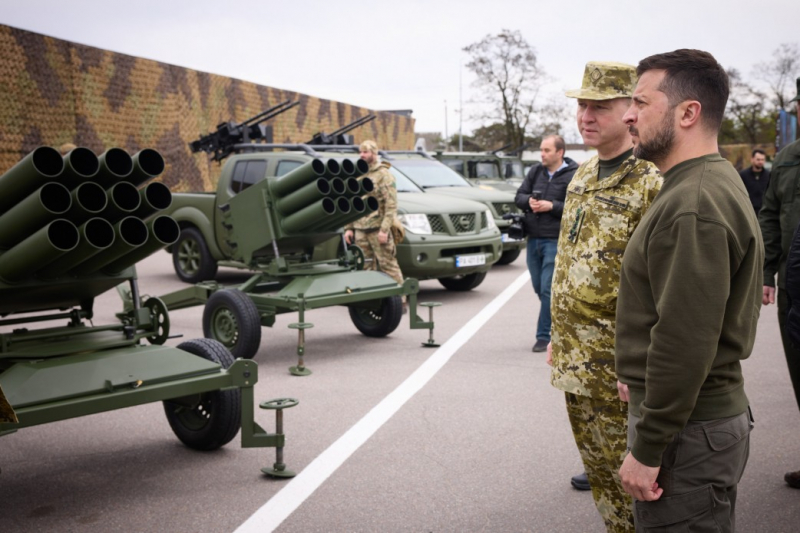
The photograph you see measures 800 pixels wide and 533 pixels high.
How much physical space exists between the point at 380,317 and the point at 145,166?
480 centimetres

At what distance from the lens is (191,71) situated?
25.3m

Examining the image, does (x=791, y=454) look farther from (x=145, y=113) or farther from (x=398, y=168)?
(x=145, y=113)

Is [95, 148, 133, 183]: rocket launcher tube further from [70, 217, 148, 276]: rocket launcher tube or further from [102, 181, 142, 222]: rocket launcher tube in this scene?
[70, 217, 148, 276]: rocket launcher tube

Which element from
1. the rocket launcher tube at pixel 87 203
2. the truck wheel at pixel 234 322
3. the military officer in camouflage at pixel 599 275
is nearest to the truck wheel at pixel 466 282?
the truck wheel at pixel 234 322

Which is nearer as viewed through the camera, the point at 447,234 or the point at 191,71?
the point at 447,234

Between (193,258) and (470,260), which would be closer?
(470,260)

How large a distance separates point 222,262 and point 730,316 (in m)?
11.0

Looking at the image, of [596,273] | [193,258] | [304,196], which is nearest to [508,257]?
[193,258]

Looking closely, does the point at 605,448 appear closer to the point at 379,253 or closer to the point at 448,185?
the point at 379,253

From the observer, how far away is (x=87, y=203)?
4738 mm

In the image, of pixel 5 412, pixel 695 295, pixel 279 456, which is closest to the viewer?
pixel 695 295

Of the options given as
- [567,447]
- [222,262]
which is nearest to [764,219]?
[567,447]

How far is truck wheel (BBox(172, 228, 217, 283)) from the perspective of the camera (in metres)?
13.0

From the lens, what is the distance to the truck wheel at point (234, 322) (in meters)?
8.09
